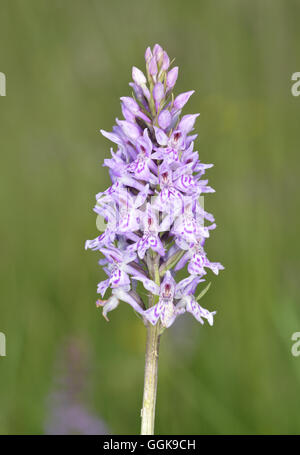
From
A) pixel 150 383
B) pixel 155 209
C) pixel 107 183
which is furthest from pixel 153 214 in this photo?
pixel 107 183

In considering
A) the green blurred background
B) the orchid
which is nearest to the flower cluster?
the orchid

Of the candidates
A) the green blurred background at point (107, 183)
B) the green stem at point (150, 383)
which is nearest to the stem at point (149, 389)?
the green stem at point (150, 383)

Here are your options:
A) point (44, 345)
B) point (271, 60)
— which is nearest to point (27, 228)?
point (44, 345)

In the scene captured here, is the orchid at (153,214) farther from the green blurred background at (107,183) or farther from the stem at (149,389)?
the green blurred background at (107,183)

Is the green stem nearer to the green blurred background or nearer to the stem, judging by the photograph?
the stem

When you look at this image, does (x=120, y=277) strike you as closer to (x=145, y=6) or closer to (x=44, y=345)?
(x=44, y=345)

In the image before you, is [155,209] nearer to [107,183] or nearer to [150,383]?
[150,383]
